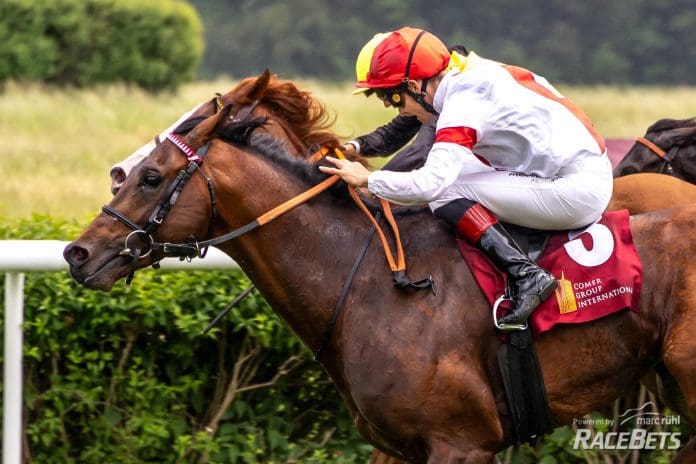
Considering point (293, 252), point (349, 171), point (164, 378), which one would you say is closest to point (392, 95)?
point (349, 171)

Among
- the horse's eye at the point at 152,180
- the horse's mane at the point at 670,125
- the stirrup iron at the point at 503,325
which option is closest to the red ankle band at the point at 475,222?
the stirrup iron at the point at 503,325

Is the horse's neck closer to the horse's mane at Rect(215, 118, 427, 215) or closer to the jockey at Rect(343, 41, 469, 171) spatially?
the horse's mane at Rect(215, 118, 427, 215)

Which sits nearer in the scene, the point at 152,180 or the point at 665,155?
the point at 152,180

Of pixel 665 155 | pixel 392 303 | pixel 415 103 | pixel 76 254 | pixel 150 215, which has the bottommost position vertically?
pixel 392 303

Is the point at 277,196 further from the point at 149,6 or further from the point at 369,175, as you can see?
the point at 149,6

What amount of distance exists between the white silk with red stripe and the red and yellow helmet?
0.08 meters

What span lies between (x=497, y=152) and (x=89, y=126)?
13738mm

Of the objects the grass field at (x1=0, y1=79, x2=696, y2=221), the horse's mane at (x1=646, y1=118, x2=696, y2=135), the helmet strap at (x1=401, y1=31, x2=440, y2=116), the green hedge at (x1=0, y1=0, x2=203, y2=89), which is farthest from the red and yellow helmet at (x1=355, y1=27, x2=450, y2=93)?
the green hedge at (x1=0, y1=0, x2=203, y2=89)

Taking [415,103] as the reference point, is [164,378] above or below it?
below

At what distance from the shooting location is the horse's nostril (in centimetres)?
423

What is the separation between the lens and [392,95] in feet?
14.6

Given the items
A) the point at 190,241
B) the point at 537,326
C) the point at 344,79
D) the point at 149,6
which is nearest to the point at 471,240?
the point at 537,326

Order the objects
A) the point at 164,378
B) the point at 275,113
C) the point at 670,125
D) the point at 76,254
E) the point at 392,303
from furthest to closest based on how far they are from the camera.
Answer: the point at 670,125 < the point at 164,378 < the point at 275,113 < the point at 392,303 < the point at 76,254

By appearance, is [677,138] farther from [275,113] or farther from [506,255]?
[275,113]
